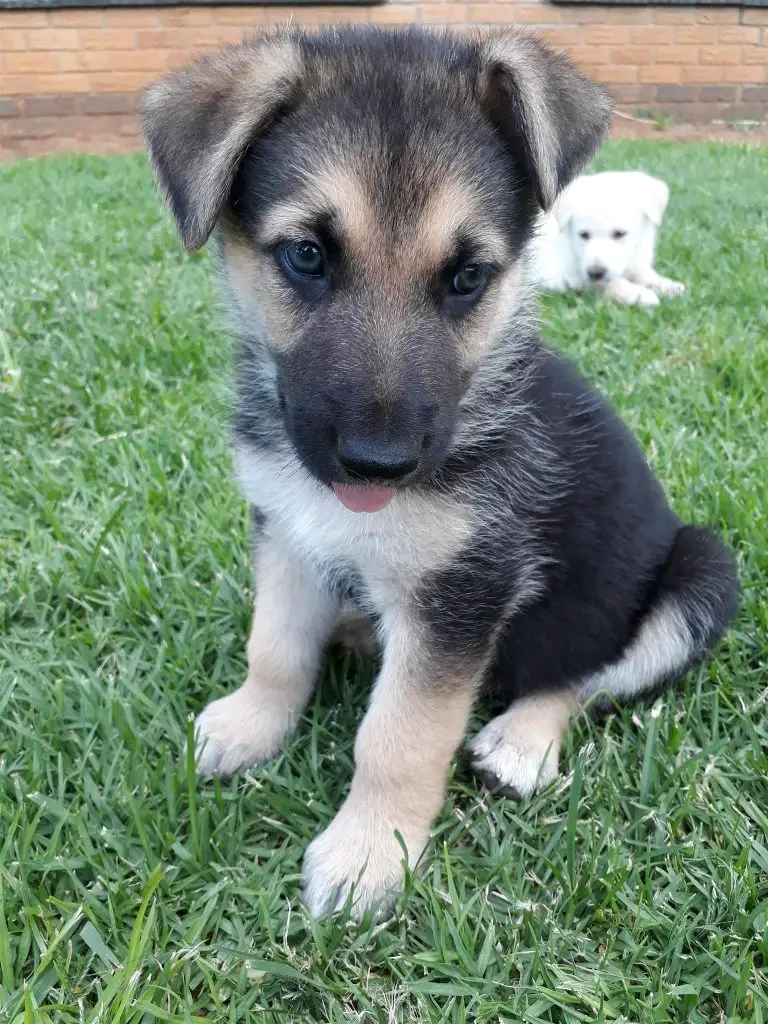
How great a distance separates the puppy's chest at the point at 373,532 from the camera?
79.2 inches

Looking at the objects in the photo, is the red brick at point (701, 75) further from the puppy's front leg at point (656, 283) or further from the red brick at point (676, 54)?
the puppy's front leg at point (656, 283)

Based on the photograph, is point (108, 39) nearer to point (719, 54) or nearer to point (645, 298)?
point (719, 54)

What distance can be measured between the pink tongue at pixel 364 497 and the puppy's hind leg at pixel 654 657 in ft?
2.43

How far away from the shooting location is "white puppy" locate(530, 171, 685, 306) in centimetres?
557

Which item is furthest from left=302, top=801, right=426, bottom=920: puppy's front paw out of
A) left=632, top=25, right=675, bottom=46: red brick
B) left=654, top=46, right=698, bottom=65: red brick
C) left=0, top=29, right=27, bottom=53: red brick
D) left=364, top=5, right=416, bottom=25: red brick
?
left=654, top=46, right=698, bottom=65: red brick

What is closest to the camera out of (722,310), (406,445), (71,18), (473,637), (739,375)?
(406,445)

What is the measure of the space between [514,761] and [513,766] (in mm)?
13

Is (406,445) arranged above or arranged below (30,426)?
above

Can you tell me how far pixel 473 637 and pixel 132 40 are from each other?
11293mm

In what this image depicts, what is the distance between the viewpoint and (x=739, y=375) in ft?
13.6

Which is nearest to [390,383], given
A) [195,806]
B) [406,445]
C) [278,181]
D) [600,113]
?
[406,445]

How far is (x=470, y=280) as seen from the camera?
1965mm

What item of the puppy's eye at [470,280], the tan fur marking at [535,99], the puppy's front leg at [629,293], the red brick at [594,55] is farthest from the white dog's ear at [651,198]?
the red brick at [594,55]

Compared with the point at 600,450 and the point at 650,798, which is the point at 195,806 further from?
the point at 600,450
